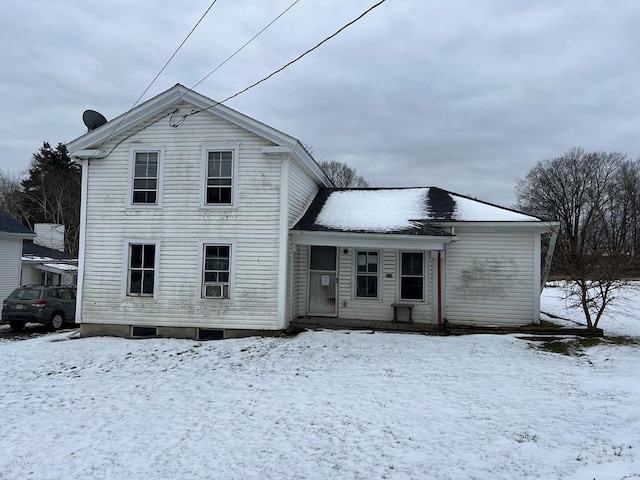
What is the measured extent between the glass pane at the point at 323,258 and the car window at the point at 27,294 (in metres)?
10.2

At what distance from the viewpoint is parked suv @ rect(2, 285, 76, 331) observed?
1509 cm

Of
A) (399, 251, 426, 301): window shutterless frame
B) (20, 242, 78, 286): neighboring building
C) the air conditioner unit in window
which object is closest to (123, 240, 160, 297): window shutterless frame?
the air conditioner unit in window

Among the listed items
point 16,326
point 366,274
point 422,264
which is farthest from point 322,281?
point 16,326

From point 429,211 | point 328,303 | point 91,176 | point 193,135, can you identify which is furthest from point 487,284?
point 91,176

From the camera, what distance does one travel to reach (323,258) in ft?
43.0

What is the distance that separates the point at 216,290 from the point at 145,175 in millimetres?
3784

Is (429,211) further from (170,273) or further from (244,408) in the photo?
(244,408)

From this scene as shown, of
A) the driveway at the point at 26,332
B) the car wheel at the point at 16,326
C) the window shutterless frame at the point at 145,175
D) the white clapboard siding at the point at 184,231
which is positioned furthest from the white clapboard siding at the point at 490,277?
the car wheel at the point at 16,326

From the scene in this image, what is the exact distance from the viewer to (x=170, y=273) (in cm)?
1159

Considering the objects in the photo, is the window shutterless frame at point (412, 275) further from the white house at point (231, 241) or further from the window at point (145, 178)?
the window at point (145, 178)

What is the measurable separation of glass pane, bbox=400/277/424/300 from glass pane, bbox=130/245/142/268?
7.40 metres

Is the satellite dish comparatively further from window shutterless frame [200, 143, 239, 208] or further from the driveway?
the driveway

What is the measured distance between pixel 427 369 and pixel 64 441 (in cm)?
602

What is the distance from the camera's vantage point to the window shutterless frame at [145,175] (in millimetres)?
11812
